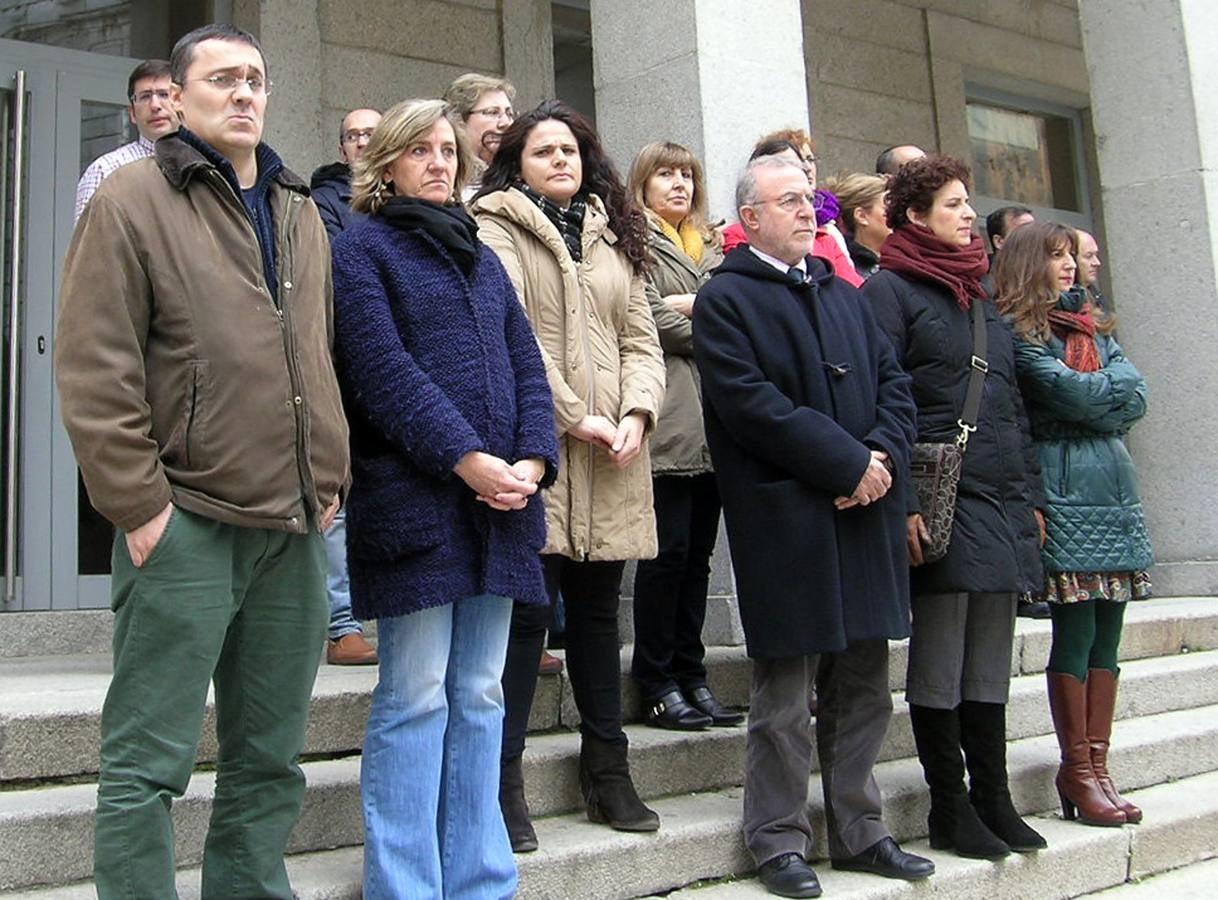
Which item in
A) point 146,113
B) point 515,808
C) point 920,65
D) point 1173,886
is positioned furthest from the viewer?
point 920,65

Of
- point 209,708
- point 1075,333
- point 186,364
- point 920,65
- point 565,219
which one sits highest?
point 920,65

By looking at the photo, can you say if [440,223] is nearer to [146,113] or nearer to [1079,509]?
[146,113]

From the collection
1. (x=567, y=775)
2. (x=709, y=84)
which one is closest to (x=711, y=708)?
(x=567, y=775)

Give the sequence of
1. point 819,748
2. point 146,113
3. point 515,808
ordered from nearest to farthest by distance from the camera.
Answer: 1. point 515,808
2. point 819,748
3. point 146,113

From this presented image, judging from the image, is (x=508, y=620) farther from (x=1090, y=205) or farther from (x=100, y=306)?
(x=1090, y=205)

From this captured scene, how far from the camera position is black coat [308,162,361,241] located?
15.4ft

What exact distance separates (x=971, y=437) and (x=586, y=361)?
1302 millimetres

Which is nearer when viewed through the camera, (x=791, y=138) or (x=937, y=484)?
(x=937, y=484)

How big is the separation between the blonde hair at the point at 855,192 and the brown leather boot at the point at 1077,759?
84.0 inches

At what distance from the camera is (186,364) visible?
9.37 feet

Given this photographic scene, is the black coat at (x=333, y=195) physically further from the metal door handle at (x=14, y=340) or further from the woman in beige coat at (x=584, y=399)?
the metal door handle at (x=14, y=340)

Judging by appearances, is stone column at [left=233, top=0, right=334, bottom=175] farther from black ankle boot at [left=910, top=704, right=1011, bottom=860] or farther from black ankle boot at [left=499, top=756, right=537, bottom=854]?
black ankle boot at [left=910, top=704, right=1011, bottom=860]

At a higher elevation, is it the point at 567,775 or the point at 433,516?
the point at 433,516

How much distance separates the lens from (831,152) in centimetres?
1017
